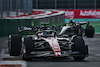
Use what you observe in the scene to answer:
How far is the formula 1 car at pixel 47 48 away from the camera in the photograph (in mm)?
12320

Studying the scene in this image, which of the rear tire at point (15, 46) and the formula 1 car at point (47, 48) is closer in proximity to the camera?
the formula 1 car at point (47, 48)

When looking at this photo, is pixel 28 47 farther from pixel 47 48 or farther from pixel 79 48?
pixel 79 48

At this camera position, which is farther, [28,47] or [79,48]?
[79,48]

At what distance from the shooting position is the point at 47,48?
503 inches

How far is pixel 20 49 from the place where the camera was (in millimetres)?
13352

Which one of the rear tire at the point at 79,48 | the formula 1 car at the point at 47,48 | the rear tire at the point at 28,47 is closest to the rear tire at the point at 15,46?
the formula 1 car at the point at 47,48

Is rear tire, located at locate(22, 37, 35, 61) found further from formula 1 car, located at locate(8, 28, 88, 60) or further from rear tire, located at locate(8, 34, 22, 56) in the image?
rear tire, located at locate(8, 34, 22, 56)

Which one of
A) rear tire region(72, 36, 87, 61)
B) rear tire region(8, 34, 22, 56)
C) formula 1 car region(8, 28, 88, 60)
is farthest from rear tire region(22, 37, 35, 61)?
rear tire region(72, 36, 87, 61)

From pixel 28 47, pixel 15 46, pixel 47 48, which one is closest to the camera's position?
pixel 28 47

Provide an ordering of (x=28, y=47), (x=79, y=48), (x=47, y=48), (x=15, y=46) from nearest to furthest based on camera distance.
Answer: (x=28, y=47) < (x=79, y=48) < (x=47, y=48) < (x=15, y=46)

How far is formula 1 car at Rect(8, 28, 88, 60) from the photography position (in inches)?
485

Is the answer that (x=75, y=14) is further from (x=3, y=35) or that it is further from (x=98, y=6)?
(x=3, y=35)

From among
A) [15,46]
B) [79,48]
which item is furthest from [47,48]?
[15,46]

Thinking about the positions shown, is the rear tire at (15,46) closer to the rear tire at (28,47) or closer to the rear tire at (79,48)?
the rear tire at (28,47)
